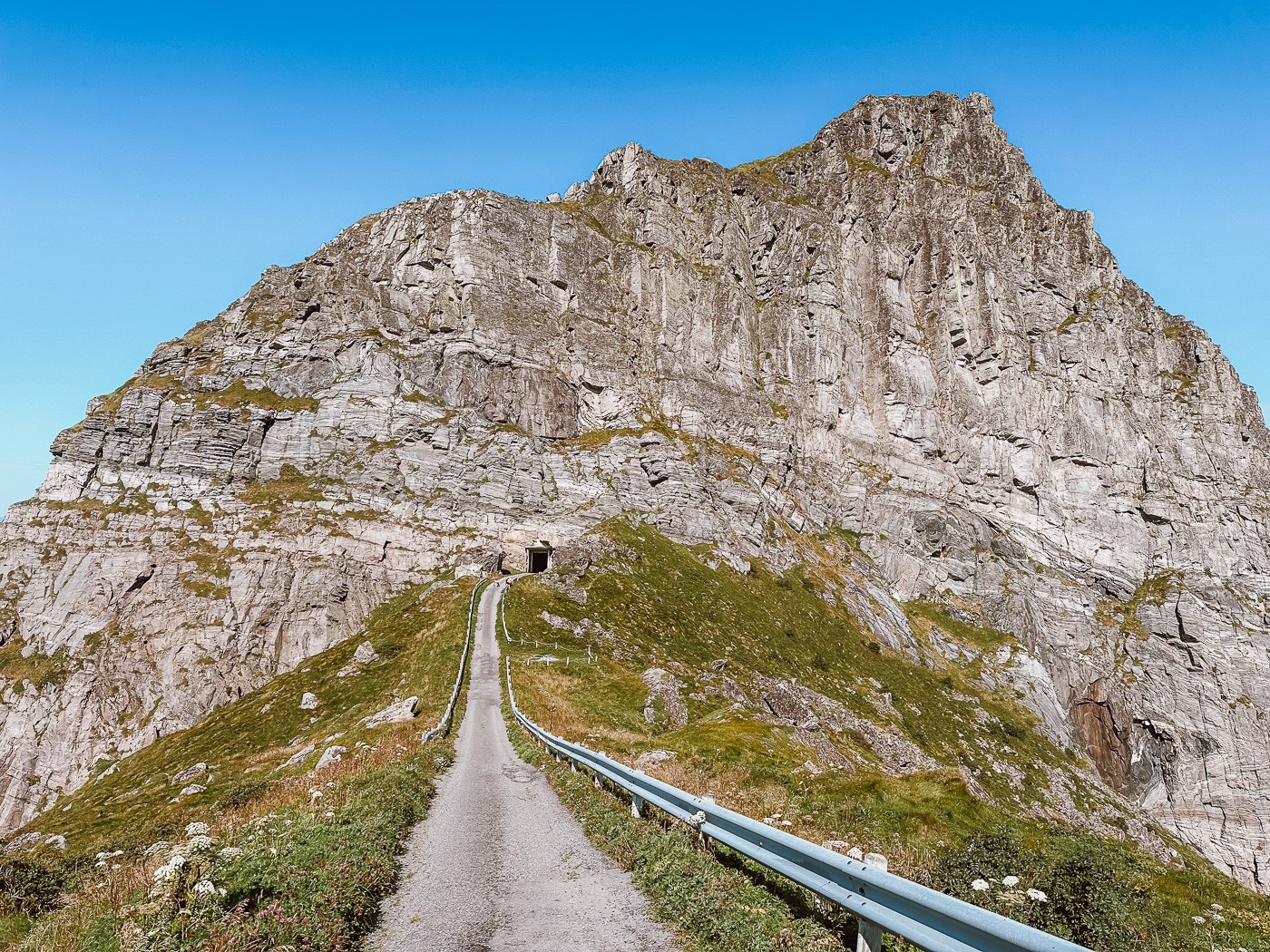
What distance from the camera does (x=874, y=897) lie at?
6.38 meters

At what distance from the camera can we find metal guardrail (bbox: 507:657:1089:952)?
4570 mm

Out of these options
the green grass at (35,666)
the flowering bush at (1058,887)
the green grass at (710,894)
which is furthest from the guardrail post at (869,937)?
the green grass at (35,666)

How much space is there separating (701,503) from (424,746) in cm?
8714

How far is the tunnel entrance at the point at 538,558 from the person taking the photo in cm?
9600

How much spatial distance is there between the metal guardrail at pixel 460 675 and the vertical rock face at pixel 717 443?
25149 millimetres

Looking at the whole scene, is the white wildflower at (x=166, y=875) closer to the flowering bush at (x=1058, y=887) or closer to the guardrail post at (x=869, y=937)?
the guardrail post at (x=869, y=937)

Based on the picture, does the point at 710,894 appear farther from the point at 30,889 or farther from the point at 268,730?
the point at 268,730

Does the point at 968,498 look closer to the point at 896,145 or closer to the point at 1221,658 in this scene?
the point at 1221,658

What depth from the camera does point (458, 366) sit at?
120 meters

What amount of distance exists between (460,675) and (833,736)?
27458 mm

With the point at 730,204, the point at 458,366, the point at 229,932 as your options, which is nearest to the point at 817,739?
the point at 229,932

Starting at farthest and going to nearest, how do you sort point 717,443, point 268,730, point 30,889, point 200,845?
point 717,443 < point 268,730 < point 30,889 < point 200,845

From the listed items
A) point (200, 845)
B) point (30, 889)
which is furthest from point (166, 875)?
point (30, 889)

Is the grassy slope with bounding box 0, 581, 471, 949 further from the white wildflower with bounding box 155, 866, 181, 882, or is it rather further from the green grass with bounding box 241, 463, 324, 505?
the green grass with bounding box 241, 463, 324, 505
